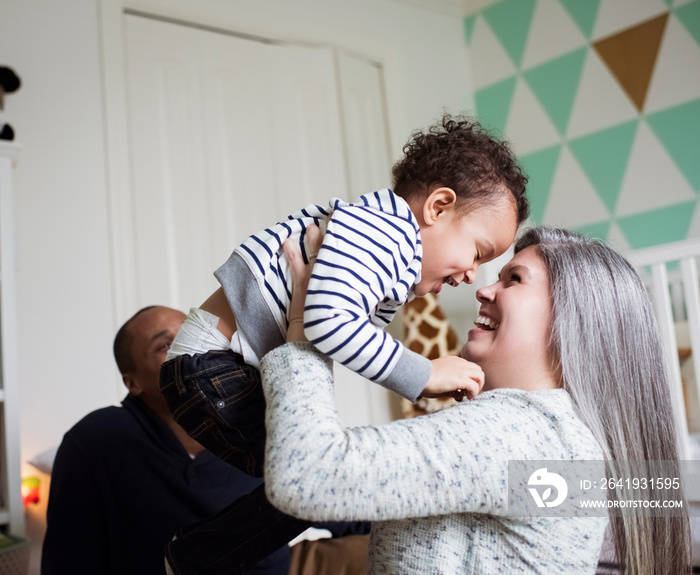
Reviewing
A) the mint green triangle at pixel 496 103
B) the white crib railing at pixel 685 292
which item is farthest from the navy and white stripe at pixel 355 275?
the mint green triangle at pixel 496 103

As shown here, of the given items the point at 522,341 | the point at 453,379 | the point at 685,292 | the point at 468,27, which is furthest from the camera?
the point at 468,27

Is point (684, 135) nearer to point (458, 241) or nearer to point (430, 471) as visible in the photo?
point (458, 241)

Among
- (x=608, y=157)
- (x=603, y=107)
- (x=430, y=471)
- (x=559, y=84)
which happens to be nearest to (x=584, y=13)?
(x=559, y=84)

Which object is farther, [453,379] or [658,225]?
[658,225]

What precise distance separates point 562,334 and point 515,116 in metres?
2.80

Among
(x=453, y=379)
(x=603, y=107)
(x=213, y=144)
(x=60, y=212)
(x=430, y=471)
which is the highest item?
(x=603, y=107)

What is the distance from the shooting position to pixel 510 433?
0.96 metres

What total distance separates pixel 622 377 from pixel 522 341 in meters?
0.16

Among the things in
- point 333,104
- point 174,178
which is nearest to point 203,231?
point 174,178

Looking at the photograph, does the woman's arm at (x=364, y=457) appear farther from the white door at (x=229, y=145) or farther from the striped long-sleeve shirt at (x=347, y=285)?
the white door at (x=229, y=145)

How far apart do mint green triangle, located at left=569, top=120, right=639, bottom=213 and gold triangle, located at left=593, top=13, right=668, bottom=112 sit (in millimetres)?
135

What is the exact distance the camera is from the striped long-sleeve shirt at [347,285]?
948 millimetres

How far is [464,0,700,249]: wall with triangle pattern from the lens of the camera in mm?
3146

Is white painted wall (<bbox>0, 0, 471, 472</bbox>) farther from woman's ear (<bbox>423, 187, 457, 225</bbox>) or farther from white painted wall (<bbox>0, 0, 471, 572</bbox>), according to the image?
woman's ear (<bbox>423, 187, 457, 225</bbox>)
